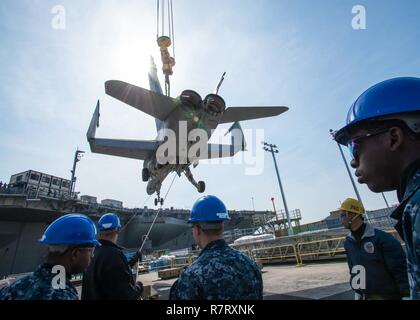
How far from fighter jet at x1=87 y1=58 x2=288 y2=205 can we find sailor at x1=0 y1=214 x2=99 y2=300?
7.33m

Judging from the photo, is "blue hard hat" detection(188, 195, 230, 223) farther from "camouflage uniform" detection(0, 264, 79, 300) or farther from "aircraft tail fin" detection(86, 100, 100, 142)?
"aircraft tail fin" detection(86, 100, 100, 142)

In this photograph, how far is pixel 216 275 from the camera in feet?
6.04

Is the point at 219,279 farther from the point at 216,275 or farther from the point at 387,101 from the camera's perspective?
the point at 387,101

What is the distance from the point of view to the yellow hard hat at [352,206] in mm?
3339

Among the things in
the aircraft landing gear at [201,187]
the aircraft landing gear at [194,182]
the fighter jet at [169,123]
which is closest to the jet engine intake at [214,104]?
the fighter jet at [169,123]

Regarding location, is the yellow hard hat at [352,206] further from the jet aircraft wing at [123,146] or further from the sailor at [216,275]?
the jet aircraft wing at [123,146]

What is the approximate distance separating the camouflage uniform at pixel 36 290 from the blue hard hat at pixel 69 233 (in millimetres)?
344

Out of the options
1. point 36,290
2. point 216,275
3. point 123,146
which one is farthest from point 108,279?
point 123,146

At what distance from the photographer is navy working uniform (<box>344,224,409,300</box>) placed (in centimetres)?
254

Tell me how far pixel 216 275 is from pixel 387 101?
169 centimetres

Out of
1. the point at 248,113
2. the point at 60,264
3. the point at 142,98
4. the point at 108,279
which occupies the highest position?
the point at 142,98

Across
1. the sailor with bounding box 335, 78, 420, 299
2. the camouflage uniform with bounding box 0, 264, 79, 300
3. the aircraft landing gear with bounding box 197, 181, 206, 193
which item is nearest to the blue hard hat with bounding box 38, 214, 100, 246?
the camouflage uniform with bounding box 0, 264, 79, 300

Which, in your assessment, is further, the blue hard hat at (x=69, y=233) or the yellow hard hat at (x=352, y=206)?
the yellow hard hat at (x=352, y=206)

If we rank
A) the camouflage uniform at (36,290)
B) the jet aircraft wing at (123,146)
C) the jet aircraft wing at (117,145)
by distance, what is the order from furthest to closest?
the jet aircraft wing at (123,146) → the jet aircraft wing at (117,145) → the camouflage uniform at (36,290)
